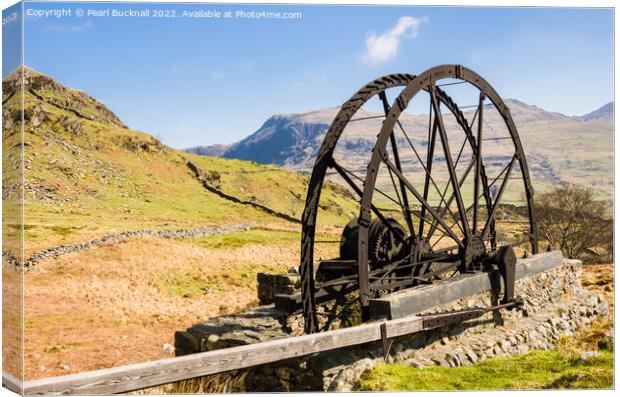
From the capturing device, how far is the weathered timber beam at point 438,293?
35.7 ft

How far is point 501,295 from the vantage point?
1423cm

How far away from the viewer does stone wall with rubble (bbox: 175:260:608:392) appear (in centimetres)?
970

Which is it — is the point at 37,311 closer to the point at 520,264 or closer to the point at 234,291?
the point at 234,291

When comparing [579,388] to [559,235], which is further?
[559,235]

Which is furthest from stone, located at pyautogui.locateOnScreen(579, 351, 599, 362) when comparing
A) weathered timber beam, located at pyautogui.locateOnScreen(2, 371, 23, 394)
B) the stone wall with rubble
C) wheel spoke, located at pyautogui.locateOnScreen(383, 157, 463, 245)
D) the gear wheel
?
weathered timber beam, located at pyautogui.locateOnScreen(2, 371, 23, 394)

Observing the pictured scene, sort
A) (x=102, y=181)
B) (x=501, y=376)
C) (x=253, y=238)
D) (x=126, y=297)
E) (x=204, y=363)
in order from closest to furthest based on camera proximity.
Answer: (x=204, y=363) → (x=501, y=376) → (x=126, y=297) → (x=253, y=238) → (x=102, y=181)

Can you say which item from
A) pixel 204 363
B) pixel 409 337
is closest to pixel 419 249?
pixel 409 337

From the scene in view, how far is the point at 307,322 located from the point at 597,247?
27.2 m

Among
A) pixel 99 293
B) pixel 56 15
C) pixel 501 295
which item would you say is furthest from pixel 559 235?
pixel 56 15

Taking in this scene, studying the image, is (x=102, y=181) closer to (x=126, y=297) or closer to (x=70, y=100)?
(x=126, y=297)

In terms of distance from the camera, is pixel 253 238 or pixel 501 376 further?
pixel 253 238

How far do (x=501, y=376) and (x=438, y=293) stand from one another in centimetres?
203

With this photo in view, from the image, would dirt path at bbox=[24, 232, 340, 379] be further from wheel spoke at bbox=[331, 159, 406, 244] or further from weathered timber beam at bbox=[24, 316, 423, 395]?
weathered timber beam at bbox=[24, 316, 423, 395]

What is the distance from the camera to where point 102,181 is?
2133 inches
